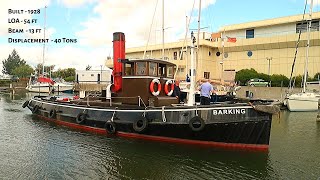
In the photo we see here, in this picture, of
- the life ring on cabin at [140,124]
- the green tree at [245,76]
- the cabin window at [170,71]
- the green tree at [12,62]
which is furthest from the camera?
the green tree at [12,62]

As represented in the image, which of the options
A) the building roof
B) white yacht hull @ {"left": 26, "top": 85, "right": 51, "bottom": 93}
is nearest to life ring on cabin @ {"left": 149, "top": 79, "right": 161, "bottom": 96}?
the building roof

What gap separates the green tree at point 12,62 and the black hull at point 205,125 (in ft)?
392

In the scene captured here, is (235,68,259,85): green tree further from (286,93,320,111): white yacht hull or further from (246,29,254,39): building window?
(286,93,320,111): white yacht hull

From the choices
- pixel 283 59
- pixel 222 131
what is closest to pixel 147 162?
pixel 222 131

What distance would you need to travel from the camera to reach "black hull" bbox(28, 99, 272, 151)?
1091cm

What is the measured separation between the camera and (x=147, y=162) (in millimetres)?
10008

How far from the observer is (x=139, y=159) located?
1034 cm

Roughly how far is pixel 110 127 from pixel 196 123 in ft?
13.8

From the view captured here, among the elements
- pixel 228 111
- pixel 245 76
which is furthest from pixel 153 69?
pixel 245 76

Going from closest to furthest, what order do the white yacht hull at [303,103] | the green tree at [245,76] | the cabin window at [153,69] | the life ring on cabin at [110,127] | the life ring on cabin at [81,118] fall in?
the life ring on cabin at [110,127]
the cabin window at [153,69]
the life ring on cabin at [81,118]
the white yacht hull at [303,103]
the green tree at [245,76]

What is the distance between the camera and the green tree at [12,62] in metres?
120

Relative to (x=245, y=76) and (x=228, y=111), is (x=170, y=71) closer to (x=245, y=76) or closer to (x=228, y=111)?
(x=228, y=111)

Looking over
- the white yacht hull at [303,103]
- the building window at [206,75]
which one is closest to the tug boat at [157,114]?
the white yacht hull at [303,103]

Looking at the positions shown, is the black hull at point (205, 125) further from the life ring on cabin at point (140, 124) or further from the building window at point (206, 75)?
the building window at point (206, 75)
